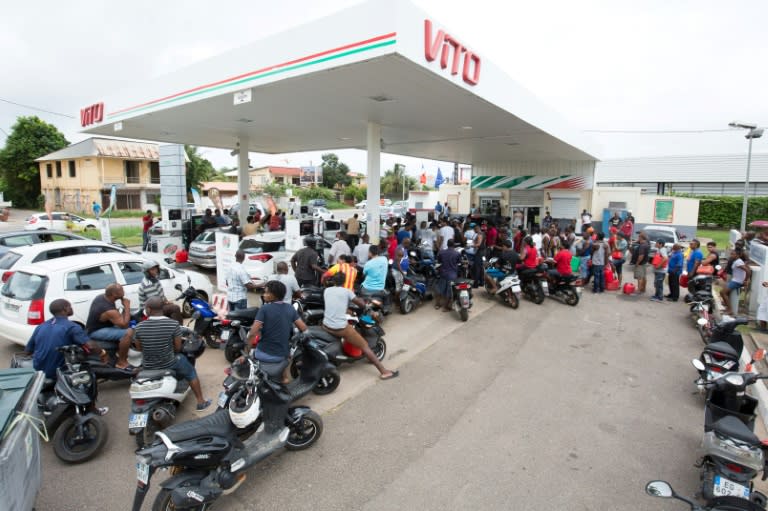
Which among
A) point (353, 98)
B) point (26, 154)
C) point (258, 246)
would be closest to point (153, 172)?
point (26, 154)

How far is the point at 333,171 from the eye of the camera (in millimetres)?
68812

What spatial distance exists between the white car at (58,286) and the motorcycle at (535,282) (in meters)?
8.22

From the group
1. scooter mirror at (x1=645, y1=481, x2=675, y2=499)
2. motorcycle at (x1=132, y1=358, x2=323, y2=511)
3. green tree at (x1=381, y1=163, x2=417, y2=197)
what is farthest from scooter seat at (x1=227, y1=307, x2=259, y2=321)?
green tree at (x1=381, y1=163, x2=417, y2=197)

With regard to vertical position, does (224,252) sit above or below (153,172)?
below

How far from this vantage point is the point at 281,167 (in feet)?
266

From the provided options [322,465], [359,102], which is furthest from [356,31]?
[322,465]

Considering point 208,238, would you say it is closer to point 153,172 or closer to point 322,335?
point 322,335

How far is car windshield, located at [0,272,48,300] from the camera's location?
5.78 m

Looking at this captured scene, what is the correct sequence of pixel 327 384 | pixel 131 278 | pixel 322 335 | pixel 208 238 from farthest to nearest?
pixel 208 238 → pixel 131 278 → pixel 322 335 → pixel 327 384

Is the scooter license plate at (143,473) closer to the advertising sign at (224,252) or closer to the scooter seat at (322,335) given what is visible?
the scooter seat at (322,335)

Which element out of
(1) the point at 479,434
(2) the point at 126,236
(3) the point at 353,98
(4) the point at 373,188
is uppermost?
(3) the point at 353,98

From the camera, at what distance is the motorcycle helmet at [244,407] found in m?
3.55

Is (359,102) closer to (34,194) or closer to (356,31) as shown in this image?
(356,31)

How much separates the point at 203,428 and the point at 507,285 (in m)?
7.64
